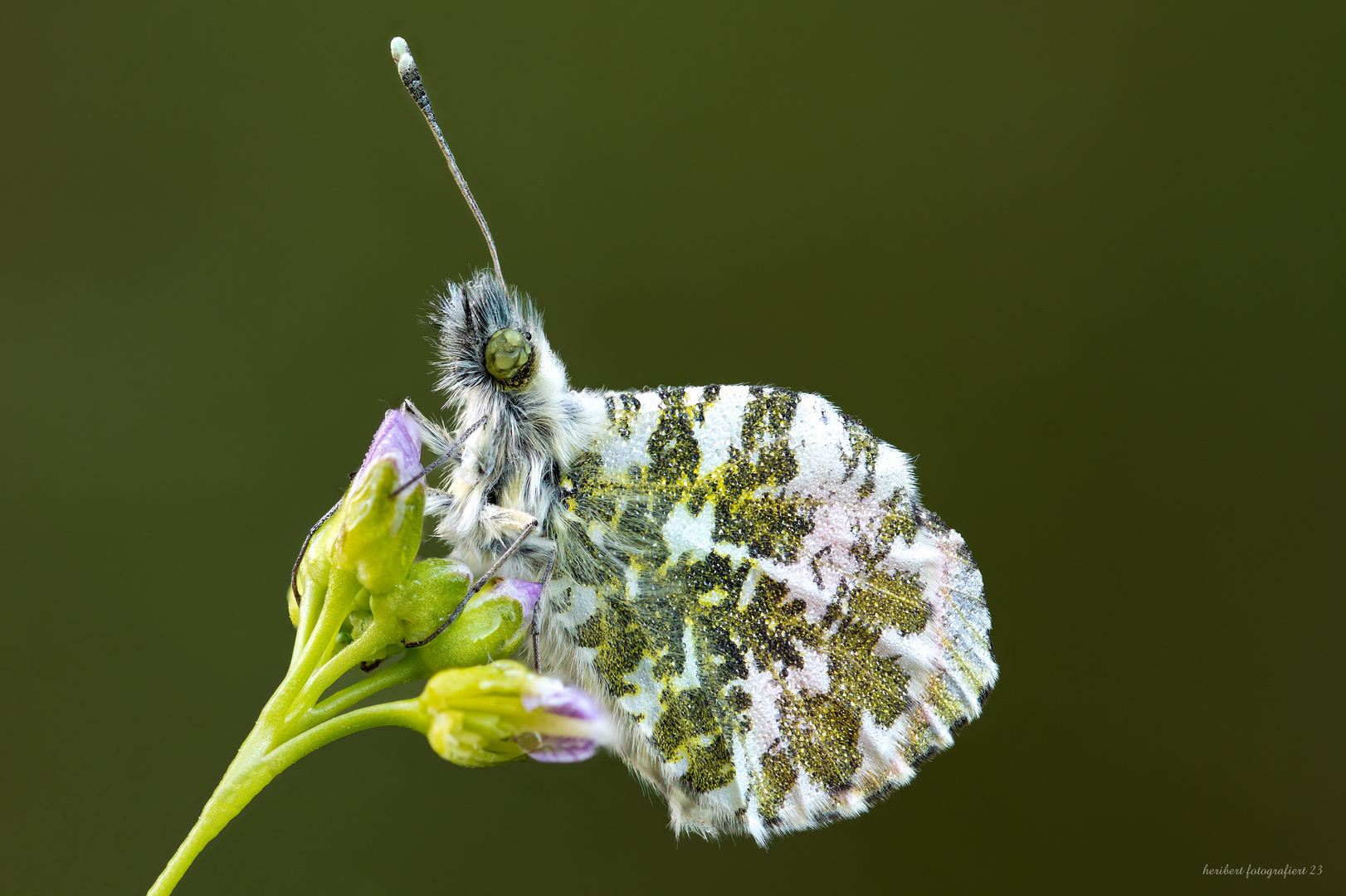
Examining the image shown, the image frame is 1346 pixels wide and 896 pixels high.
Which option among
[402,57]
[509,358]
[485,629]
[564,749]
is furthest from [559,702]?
[402,57]

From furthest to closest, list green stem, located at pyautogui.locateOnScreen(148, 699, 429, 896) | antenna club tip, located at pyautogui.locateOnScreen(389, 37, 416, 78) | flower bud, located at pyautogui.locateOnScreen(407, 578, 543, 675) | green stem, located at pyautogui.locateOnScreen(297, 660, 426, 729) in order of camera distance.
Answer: antenna club tip, located at pyautogui.locateOnScreen(389, 37, 416, 78)
flower bud, located at pyautogui.locateOnScreen(407, 578, 543, 675)
green stem, located at pyautogui.locateOnScreen(297, 660, 426, 729)
green stem, located at pyautogui.locateOnScreen(148, 699, 429, 896)

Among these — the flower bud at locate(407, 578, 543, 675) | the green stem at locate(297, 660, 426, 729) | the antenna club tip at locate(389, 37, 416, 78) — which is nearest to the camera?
the green stem at locate(297, 660, 426, 729)

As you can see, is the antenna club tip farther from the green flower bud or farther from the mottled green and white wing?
the green flower bud

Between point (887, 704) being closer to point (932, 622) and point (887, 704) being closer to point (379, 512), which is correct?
point (932, 622)

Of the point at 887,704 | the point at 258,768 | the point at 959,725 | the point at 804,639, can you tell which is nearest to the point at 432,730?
the point at 258,768

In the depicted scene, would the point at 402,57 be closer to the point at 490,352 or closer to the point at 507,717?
the point at 490,352

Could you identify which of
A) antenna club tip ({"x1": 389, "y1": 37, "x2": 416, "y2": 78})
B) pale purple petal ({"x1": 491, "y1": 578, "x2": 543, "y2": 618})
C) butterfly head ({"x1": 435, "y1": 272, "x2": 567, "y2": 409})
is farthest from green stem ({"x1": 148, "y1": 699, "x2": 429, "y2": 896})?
antenna club tip ({"x1": 389, "y1": 37, "x2": 416, "y2": 78})
